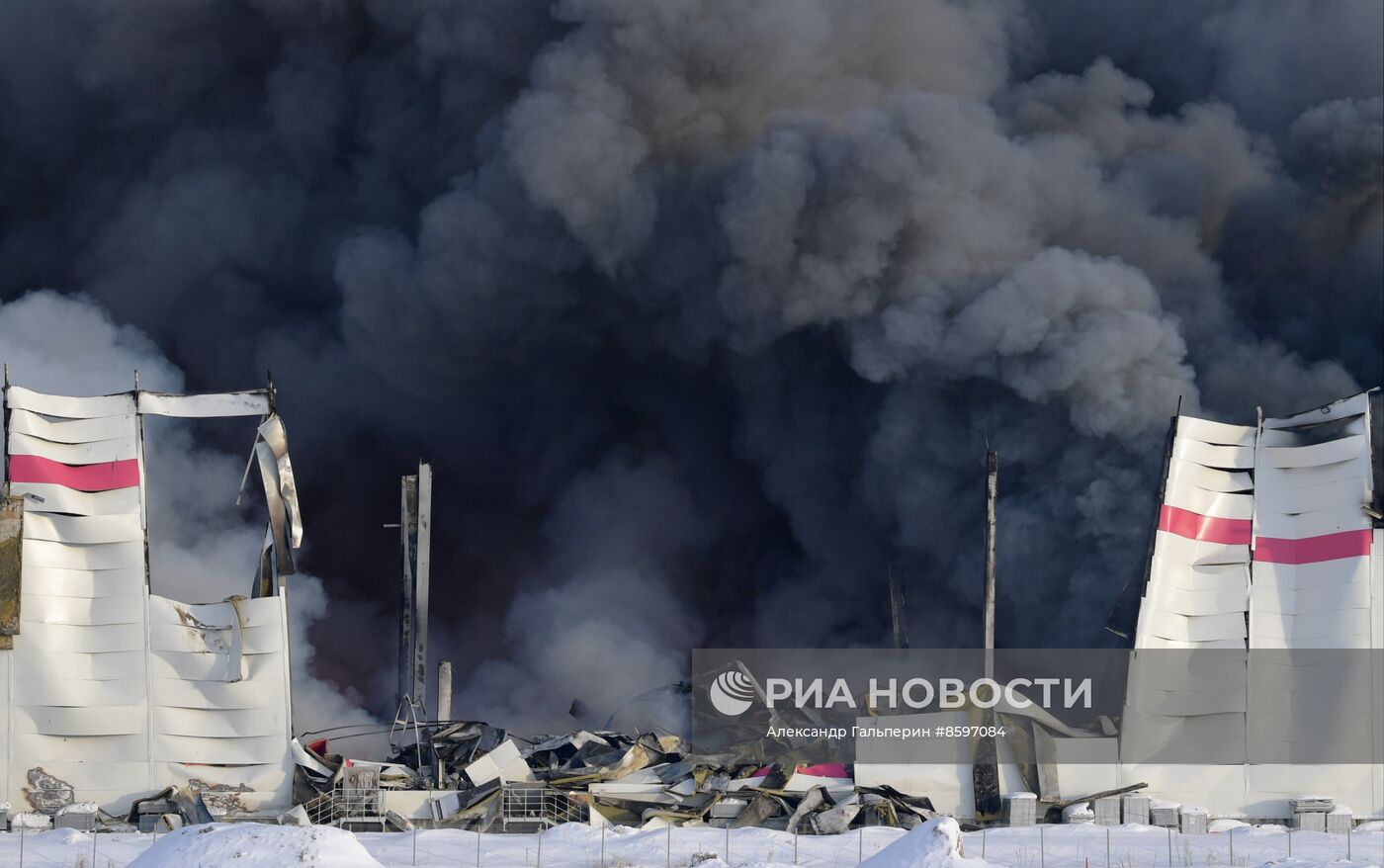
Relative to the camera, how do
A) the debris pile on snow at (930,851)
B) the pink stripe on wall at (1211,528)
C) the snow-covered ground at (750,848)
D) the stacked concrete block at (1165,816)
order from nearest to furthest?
the debris pile on snow at (930,851) → the snow-covered ground at (750,848) → the stacked concrete block at (1165,816) → the pink stripe on wall at (1211,528)

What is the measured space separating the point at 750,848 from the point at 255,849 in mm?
6374

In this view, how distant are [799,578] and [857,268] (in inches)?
342

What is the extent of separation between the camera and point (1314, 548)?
25.0 m

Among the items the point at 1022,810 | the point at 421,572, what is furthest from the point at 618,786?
the point at 421,572

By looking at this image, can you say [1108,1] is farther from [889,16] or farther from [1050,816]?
[1050,816]

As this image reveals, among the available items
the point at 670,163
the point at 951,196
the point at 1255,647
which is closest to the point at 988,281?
the point at 951,196

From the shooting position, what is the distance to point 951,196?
33219 mm

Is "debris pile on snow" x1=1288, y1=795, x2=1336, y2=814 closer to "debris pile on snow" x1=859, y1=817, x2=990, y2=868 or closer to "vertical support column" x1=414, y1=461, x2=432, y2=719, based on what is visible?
"debris pile on snow" x1=859, y1=817, x2=990, y2=868

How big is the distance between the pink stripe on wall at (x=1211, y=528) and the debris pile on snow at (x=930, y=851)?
1037 cm

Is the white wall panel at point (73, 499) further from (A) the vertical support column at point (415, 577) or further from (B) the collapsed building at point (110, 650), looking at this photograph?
(A) the vertical support column at point (415, 577)

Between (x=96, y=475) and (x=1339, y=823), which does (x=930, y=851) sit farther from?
(x=96, y=475)

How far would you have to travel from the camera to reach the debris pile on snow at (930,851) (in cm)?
1539

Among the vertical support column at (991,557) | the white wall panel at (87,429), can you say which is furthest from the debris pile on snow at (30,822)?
the vertical support column at (991,557)
